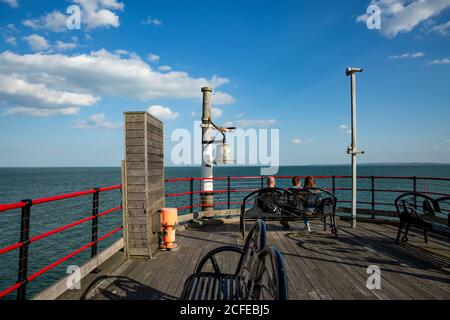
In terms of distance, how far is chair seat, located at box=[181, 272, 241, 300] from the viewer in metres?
2.07

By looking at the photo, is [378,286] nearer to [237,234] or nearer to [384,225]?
[237,234]

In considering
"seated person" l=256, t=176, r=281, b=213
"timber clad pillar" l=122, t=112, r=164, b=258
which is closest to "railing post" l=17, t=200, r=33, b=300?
"timber clad pillar" l=122, t=112, r=164, b=258

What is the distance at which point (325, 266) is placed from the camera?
4.08 meters

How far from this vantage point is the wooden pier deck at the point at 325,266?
3.23m

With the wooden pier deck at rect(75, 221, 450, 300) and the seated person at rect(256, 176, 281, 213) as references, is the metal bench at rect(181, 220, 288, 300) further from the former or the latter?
the seated person at rect(256, 176, 281, 213)

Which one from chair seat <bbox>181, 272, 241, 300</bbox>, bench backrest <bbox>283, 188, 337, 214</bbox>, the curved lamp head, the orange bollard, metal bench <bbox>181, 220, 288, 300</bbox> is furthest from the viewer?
the curved lamp head

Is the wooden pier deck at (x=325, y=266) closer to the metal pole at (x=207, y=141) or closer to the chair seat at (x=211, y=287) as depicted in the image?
the chair seat at (x=211, y=287)

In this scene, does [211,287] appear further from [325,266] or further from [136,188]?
[136,188]

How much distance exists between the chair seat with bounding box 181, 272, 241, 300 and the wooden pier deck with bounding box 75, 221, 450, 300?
0.83 meters

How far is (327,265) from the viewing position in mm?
4125

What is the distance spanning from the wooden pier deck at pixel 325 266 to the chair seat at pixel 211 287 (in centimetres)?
83

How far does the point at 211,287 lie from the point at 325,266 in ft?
8.42
